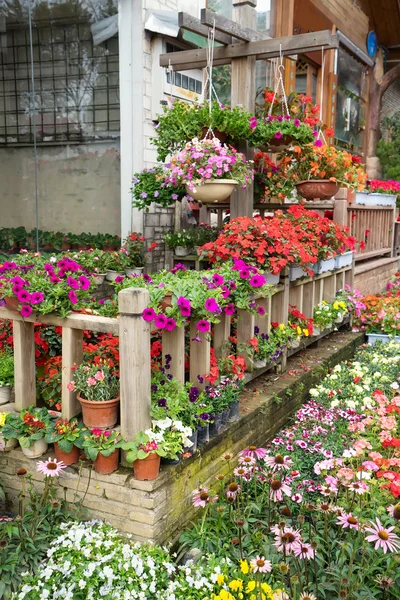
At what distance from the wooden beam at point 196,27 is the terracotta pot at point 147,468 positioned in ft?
9.76

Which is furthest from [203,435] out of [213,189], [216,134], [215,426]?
[216,134]

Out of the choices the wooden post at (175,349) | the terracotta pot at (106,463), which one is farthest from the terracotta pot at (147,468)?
the wooden post at (175,349)

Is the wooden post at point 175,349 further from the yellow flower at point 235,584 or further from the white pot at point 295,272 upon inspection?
the white pot at point 295,272

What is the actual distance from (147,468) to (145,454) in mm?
Result: 101

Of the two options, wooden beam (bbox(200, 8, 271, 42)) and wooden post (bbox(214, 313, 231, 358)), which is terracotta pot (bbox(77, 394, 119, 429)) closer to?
wooden post (bbox(214, 313, 231, 358))

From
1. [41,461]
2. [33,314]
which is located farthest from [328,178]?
[41,461]

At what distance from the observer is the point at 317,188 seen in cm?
508

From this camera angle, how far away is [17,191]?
6.05m

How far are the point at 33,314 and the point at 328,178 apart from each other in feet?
10.4

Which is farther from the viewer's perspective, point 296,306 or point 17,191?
point 17,191

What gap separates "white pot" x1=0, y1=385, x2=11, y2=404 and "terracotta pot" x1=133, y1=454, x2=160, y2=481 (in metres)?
0.99

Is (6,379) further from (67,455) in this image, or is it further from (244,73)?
(244,73)

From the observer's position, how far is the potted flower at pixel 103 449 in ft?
8.60

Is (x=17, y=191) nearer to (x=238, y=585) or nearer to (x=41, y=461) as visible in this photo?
(x=41, y=461)
